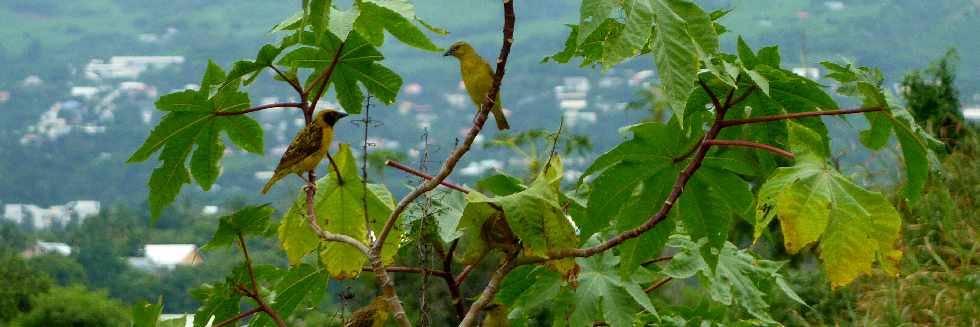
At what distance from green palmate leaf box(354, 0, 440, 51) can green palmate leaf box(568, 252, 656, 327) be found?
0.46 meters

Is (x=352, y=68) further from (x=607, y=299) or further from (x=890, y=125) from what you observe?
(x=890, y=125)

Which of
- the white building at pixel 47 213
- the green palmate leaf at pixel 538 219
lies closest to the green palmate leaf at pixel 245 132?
the green palmate leaf at pixel 538 219

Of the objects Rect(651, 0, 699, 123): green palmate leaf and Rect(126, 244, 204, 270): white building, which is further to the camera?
Rect(126, 244, 204, 270): white building

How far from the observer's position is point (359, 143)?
5.27 ft

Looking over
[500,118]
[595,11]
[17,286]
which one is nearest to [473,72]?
[500,118]

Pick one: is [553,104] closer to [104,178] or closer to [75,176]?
[104,178]

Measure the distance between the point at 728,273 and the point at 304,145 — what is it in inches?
32.4

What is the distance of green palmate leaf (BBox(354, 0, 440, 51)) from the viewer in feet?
4.86

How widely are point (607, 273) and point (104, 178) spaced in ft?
65.3

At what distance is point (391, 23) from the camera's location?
1539 mm

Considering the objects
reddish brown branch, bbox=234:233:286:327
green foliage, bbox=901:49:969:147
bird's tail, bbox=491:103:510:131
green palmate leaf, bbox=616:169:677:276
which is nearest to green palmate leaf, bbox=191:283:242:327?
reddish brown branch, bbox=234:233:286:327

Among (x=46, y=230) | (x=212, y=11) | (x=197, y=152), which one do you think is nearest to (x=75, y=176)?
(x=46, y=230)

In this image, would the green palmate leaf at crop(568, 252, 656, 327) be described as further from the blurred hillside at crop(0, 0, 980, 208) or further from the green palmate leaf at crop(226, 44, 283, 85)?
the blurred hillside at crop(0, 0, 980, 208)

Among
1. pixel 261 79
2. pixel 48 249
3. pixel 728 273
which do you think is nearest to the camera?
pixel 728 273
